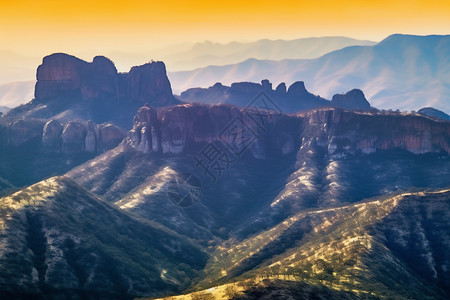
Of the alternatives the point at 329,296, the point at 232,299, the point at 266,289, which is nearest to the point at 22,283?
the point at 232,299

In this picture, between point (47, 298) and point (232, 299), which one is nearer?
point (232, 299)

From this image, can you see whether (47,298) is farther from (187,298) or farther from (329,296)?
(329,296)

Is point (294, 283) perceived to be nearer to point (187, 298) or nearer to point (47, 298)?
point (187, 298)

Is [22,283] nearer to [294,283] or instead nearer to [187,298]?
[187,298]

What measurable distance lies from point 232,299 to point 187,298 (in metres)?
21.0

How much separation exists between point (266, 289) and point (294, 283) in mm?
14078

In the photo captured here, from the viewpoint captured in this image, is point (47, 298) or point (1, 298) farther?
point (47, 298)

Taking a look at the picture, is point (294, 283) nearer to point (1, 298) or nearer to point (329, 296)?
point (329, 296)

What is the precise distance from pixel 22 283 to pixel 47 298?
1288cm

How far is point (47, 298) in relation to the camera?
653ft

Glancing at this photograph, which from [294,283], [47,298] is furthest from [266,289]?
[47,298]

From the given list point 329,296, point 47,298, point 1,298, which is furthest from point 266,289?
point 1,298

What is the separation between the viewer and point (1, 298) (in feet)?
609

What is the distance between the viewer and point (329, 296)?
19625cm
